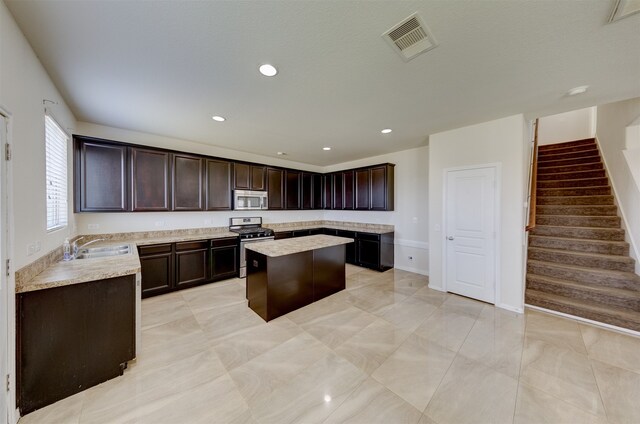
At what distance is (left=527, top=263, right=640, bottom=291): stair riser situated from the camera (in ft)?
9.83

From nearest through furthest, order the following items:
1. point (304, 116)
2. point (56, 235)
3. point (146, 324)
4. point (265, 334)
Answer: point (56, 235)
point (265, 334)
point (146, 324)
point (304, 116)

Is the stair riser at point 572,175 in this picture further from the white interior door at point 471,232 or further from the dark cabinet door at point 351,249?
the dark cabinet door at point 351,249

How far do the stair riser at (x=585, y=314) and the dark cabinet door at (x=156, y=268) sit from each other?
5594 millimetres

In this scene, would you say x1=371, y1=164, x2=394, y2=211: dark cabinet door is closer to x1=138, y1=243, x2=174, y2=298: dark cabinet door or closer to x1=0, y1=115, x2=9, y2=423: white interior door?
x1=138, y1=243, x2=174, y2=298: dark cabinet door

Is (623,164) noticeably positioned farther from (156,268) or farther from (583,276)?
(156,268)

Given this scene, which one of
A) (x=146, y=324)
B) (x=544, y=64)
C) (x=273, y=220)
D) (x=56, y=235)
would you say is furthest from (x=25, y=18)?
(x=273, y=220)

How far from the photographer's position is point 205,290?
3.91 m

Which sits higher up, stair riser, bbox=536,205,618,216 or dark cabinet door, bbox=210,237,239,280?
stair riser, bbox=536,205,618,216

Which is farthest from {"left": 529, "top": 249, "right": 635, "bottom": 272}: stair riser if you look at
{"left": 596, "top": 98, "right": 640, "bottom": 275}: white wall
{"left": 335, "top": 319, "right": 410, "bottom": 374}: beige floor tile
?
{"left": 335, "top": 319, "right": 410, "bottom": 374}: beige floor tile

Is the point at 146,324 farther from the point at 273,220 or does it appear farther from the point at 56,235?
the point at 273,220

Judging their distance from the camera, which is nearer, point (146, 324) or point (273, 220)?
point (146, 324)

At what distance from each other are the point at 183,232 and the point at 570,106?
630 cm

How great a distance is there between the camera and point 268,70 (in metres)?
2.07

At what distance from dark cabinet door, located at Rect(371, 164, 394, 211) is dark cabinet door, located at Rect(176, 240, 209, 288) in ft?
12.3
